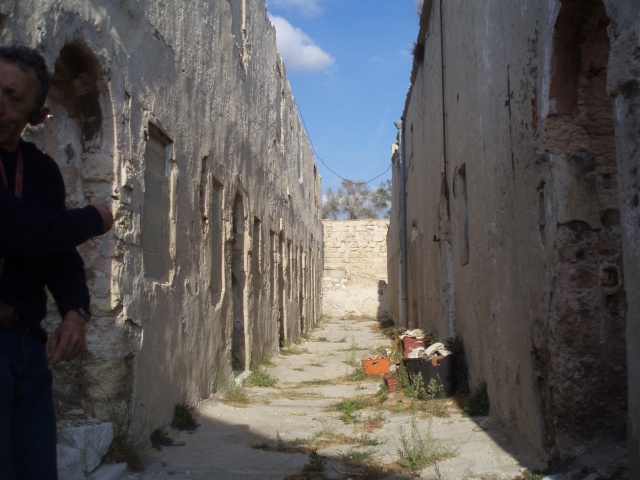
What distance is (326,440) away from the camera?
18.9 feet

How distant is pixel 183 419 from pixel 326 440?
1281 mm

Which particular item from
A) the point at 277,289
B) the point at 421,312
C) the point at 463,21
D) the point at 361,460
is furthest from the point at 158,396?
the point at 421,312

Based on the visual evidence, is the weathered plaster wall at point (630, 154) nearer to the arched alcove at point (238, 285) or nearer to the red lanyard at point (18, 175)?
the red lanyard at point (18, 175)

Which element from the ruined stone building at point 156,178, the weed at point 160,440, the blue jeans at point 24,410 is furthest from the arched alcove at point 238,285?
the blue jeans at point 24,410

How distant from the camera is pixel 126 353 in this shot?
15.8 feet

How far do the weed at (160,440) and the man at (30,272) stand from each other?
327 cm

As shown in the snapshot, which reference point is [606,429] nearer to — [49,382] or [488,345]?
[488,345]

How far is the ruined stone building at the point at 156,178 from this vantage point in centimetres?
452

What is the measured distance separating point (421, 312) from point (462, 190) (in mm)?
5800

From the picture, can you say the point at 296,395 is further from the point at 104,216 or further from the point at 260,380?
the point at 104,216

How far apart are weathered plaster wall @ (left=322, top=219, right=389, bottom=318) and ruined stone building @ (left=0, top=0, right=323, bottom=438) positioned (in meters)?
19.7

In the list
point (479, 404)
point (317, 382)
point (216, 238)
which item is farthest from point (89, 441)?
point (317, 382)

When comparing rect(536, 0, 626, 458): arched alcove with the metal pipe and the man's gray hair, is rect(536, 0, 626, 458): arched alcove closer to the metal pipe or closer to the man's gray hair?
the man's gray hair

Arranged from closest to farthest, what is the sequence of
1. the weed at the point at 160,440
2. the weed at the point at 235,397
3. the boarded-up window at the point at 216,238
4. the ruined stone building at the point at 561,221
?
the ruined stone building at the point at 561,221 < the weed at the point at 160,440 < the weed at the point at 235,397 < the boarded-up window at the point at 216,238
